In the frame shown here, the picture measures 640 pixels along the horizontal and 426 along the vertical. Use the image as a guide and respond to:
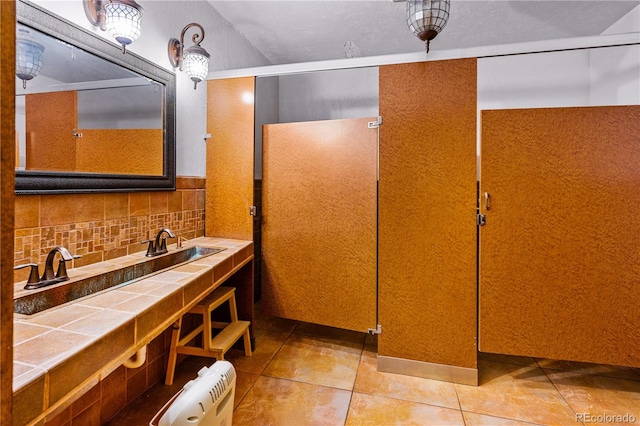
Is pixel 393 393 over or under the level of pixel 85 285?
under

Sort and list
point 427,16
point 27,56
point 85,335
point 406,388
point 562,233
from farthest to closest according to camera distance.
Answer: point 406,388, point 562,233, point 427,16, point 27,56, point 85,335

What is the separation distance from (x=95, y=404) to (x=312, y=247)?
59.0 inches

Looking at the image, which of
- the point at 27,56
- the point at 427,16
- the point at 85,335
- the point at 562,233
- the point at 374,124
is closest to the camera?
the point at 85,335

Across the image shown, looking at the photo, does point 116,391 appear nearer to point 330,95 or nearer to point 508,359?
point 508,359

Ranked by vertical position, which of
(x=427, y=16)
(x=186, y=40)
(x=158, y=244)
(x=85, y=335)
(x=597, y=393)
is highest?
(x=186, y=40)

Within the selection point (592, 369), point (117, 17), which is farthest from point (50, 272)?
point (592, 369)

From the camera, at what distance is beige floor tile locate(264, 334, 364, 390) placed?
207cm

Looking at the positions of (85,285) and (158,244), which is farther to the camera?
(158,244)

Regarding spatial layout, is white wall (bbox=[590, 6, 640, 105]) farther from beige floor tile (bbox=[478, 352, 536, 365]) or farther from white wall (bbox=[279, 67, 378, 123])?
beige floor tile (bbox=[478, 352, 536, 365])

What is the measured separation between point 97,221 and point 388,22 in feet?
9.07

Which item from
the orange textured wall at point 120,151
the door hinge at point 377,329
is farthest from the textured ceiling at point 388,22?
the door hinge at point 377,329

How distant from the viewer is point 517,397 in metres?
1.91

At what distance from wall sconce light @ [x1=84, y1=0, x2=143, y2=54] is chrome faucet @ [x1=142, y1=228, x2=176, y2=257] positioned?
39.5 inches

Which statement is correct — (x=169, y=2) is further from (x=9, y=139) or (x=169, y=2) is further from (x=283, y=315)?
(x=283, y=315)
